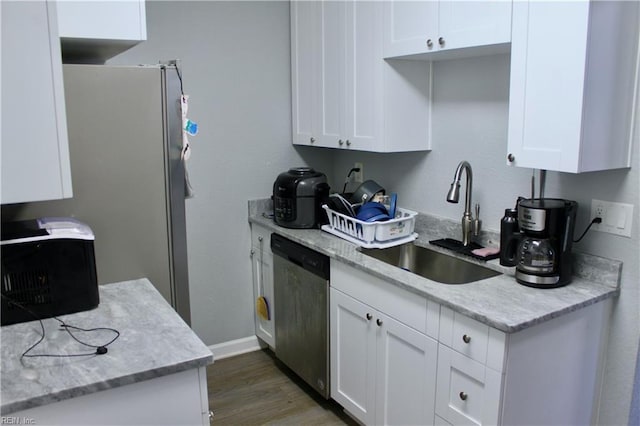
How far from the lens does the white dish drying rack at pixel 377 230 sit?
2.53m

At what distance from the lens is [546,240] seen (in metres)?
1.90

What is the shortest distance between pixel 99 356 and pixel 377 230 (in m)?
1.46

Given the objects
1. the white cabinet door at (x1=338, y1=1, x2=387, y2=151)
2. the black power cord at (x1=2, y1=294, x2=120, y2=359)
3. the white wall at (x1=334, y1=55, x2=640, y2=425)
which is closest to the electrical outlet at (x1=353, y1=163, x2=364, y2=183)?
the white wall at (x1=334, y1=55, x2=640, y2=425)

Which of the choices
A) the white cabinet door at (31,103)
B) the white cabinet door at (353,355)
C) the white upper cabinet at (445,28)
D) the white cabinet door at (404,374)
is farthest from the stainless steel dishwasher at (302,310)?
the white cabinet door at (31,103)

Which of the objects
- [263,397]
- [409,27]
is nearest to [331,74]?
[409,27]

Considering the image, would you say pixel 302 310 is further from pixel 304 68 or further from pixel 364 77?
pixel 304 68

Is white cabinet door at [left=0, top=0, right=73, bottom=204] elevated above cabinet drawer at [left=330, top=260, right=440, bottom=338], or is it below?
above

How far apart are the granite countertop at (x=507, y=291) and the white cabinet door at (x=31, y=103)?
1.31 m

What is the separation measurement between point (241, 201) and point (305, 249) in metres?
0.74

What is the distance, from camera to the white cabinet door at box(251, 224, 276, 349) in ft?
10.3

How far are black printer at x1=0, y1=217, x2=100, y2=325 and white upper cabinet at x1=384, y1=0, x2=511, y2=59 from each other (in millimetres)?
1564

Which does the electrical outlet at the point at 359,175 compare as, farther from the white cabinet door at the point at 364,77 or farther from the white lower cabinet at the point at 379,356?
the white lower cabinet at the point at 379,356

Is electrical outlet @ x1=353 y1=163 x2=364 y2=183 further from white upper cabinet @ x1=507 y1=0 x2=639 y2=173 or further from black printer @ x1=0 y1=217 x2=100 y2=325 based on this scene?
black printer @ x1=0 y1=217 x2=100 y2=325

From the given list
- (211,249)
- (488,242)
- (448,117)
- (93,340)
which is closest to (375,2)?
(448,117)
